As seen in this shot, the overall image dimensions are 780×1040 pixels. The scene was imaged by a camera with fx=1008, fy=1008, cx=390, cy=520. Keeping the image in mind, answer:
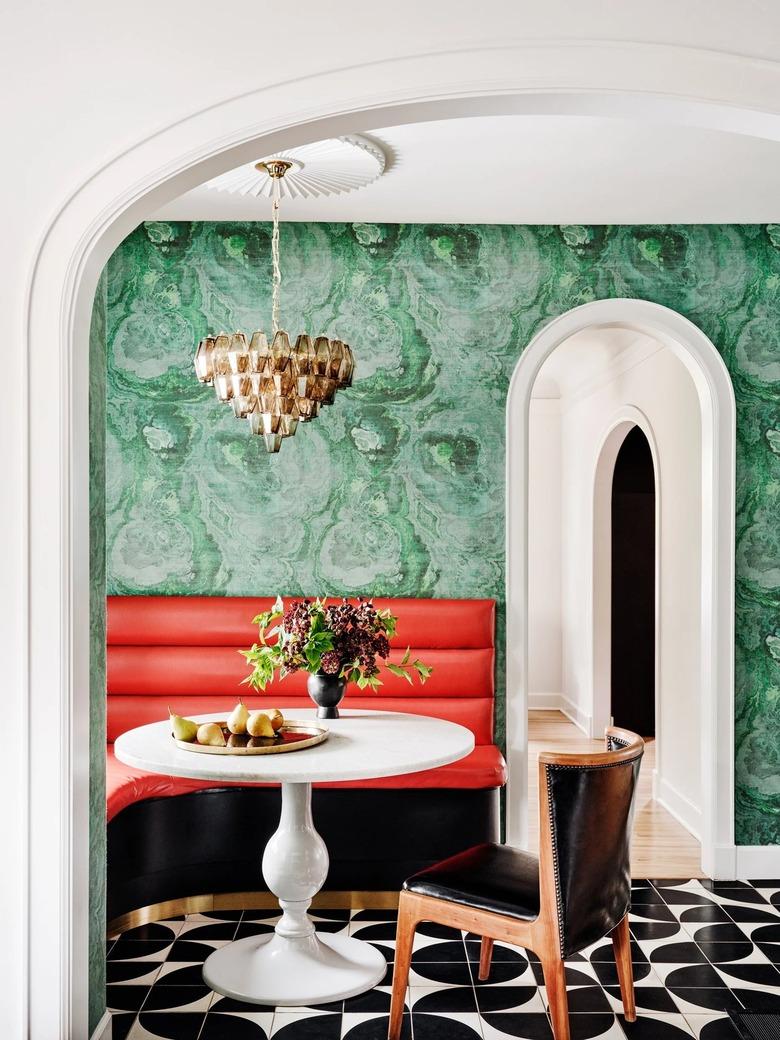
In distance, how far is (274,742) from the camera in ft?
10.2

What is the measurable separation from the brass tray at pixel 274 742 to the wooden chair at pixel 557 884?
0.53m

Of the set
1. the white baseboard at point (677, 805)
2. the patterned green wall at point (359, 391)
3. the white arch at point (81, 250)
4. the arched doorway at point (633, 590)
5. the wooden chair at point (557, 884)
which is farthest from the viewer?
the arched doorway at point (633, 590)

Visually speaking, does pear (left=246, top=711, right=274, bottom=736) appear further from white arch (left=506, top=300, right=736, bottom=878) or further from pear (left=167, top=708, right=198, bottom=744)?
white arch (left=506, top=300, right=736, bottom=878)

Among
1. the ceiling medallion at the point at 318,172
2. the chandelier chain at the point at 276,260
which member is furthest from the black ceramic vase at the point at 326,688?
the ceiling medallion at the point at 318,172

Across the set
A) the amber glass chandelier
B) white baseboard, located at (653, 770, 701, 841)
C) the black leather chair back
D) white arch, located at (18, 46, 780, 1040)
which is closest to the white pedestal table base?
the black leather chair back

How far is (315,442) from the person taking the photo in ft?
15.0

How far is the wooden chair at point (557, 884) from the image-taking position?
2.62 meters

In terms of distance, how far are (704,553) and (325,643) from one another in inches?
79.3

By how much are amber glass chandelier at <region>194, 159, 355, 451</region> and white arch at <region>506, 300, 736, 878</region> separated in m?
1.26

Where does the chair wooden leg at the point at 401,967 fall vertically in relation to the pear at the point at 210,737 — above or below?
below

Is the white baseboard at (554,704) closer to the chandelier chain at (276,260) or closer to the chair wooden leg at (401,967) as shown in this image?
the chandelier chain at (276,260)

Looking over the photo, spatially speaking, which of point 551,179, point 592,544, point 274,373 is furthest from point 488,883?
point 592,544

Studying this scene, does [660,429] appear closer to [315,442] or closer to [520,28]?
[315,442]

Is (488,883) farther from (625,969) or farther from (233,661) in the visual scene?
(233,661)
